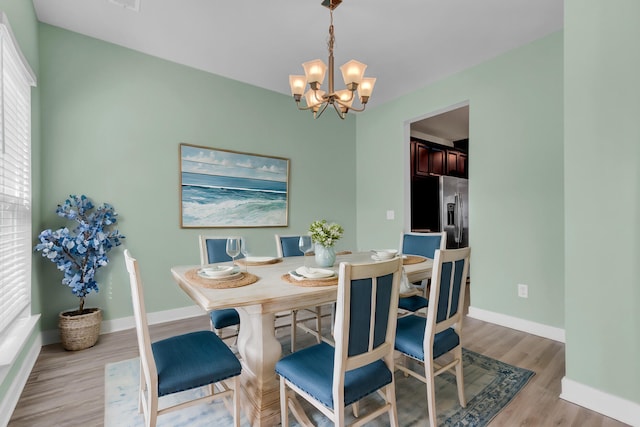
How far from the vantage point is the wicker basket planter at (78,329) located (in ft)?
8.05

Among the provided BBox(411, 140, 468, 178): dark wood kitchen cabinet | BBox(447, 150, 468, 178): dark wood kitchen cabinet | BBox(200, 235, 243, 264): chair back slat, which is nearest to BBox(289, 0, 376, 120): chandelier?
BBox(200, 235, 243, 264): chair back slat

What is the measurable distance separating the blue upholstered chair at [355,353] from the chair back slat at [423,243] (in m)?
1.32

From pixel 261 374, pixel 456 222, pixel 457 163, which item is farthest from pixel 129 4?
pixel 457 163

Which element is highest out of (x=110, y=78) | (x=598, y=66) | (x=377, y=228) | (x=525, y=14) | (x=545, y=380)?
(x=525, y=14)

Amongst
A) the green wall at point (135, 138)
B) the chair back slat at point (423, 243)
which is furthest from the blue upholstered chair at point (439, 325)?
the green wall at point (135, 138)

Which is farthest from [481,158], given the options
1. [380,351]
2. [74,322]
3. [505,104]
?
[74,322]

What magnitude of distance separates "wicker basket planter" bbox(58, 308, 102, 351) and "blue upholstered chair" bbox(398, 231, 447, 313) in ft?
8.20

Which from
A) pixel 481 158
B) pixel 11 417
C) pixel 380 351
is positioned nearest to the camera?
pixel 380 351

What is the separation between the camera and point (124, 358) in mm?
2359

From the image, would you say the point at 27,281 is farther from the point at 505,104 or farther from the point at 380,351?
the point at 505,104

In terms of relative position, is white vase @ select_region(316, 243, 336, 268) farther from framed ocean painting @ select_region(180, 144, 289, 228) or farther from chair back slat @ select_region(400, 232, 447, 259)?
framed ocean painting @ select_region(180, 144, 289, 228)

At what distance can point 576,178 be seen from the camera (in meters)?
1.82

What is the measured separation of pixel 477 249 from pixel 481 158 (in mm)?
970

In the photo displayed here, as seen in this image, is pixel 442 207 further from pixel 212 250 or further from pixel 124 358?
pixel 124 358
